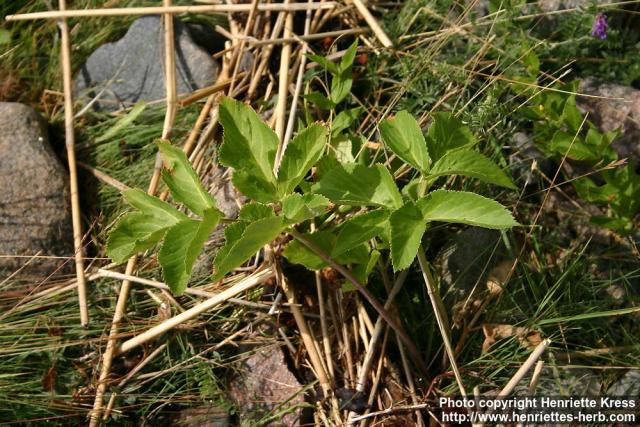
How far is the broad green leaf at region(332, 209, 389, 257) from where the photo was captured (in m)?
1.85

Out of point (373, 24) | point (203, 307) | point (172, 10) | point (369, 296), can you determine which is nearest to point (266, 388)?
point (203, 307)

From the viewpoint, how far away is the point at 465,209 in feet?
5.85

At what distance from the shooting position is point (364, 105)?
283 cm

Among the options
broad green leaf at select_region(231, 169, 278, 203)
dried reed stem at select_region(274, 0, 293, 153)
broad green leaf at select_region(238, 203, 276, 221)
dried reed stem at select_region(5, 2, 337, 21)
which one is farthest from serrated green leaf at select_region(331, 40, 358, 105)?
broad green leaf at select_region(238, 203, 276, 221)

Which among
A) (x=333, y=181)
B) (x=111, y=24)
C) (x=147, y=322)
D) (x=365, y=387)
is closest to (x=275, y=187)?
(x=333, y=181)

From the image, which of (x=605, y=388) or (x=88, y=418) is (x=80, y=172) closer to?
(x=88, y=418)

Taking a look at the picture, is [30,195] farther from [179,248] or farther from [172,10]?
[179,248]

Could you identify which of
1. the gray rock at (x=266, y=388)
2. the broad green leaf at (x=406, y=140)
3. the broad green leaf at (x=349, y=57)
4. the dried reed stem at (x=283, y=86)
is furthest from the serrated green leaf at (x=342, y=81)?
the gray rock at (x=266, y=388)

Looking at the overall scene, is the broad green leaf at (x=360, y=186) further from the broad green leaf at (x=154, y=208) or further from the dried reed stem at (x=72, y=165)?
the dried reed stem at (x=72, y=165)

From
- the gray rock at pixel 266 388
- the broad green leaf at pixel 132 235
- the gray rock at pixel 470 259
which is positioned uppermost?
the broad green leaf at pixel 132 235

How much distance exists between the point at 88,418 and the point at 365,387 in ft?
3.35

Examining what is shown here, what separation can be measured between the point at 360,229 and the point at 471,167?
36 centimetres

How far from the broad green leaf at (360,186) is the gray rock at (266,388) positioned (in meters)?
0.79

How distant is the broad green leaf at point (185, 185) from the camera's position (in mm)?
1913
